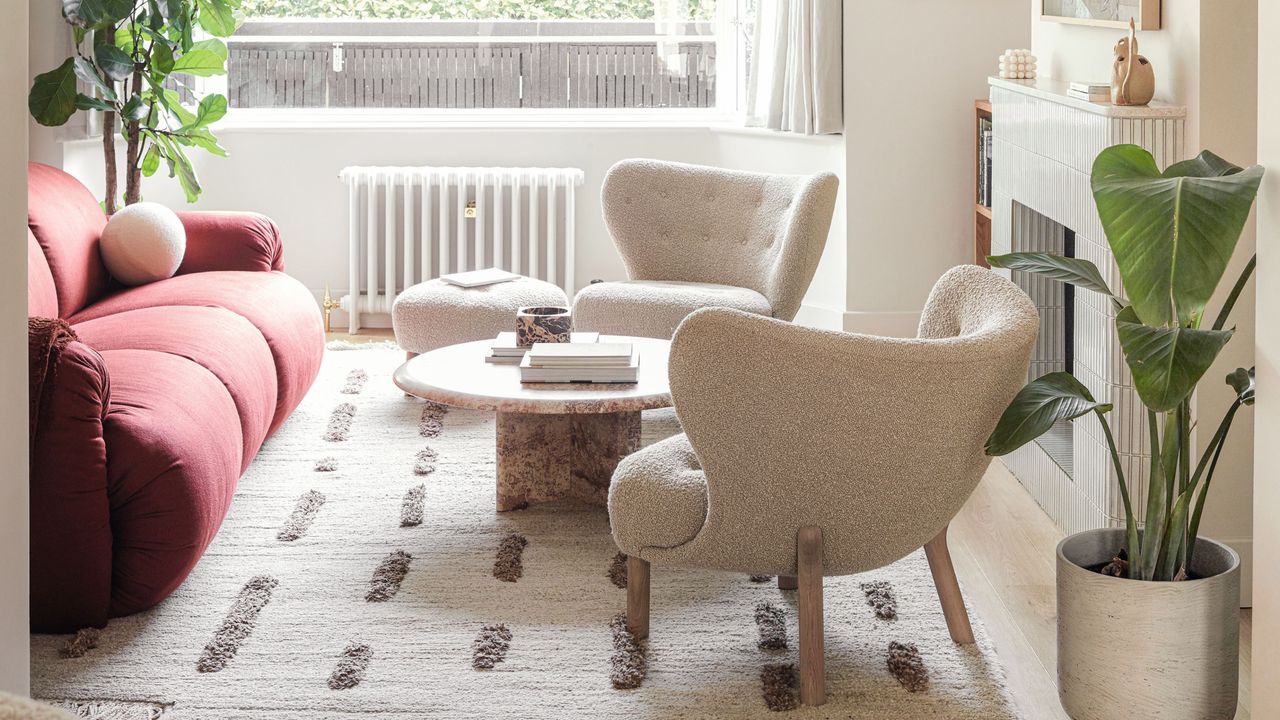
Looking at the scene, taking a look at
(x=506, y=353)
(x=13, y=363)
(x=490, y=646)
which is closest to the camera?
(x=13, y=363)

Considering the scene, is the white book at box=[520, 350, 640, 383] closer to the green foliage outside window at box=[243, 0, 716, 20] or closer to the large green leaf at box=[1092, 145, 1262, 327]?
the large green leaf at box=[1092, 145, 1262, 327]

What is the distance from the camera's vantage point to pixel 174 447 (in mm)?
2971

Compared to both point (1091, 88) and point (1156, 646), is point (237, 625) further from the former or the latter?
point (1091, 88)

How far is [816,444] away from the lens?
2512mm

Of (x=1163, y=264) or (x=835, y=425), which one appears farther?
(x=835, y=425)

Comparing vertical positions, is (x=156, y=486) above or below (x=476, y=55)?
Result: below

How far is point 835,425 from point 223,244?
2943mm

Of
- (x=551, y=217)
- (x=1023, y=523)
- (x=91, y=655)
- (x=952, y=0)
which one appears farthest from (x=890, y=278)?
(x=91, y=655)

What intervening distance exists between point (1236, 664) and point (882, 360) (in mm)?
822

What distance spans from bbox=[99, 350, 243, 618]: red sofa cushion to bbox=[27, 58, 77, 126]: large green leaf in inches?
75.8

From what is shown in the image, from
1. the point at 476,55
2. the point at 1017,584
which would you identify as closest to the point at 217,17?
the point at 476,55

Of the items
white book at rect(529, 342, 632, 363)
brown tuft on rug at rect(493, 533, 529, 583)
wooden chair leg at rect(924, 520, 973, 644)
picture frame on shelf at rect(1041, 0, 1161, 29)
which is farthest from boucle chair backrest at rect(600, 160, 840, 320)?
wooden chair leg at rect(924, 520, 973, 644)

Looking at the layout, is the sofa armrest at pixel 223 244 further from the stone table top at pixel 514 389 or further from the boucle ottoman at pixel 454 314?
the stone table top at pixel 514 389

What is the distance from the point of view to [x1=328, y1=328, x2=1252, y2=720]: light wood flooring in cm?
→ 279
